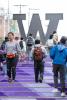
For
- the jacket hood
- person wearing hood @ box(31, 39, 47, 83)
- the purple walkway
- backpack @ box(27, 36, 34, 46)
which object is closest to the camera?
the jacket hood

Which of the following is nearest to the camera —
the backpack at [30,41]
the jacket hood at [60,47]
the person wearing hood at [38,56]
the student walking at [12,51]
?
the jacket hood at [60,47]

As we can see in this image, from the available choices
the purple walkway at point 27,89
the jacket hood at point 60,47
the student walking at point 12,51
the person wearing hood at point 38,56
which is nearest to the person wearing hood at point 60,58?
the jacket hood at point 60,47

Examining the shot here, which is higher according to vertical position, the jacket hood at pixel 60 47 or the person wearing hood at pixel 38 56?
the jacket hood at pixel 60 47

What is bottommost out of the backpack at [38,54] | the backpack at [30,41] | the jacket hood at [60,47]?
the backpack at [30,41]

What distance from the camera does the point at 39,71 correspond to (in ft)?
58.6

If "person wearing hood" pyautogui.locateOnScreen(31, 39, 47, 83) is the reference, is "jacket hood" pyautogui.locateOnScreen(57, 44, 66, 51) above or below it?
above

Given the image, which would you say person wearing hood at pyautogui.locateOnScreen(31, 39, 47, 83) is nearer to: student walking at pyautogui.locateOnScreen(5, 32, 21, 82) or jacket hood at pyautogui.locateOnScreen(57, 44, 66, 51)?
student walking at pyautogui.locateOnScreen(5, 32, 21, 82)

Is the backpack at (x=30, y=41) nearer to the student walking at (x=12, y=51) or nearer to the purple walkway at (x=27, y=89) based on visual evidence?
the purple walkway at (x=27, y=89)

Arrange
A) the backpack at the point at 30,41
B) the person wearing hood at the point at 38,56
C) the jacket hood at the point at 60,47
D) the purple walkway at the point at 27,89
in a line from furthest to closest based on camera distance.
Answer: the backpack at the point at 30,41
the person wearing hood at the point at 38,56
the purple walkway at the point at 27,89
the jacket hood at the point at 60,47

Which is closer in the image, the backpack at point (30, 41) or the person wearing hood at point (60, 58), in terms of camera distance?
the person wearing hood at point (60, 58)

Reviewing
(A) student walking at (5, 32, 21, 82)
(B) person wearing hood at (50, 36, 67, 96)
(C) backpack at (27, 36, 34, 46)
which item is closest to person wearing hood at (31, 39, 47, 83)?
(A) student walking at (5, 32, 21, 82)

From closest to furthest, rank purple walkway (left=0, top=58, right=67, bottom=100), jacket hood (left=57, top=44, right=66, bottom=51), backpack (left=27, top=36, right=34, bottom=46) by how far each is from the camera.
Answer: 1. jacket hood (left=57, top=44, right=66, bottom=51)
2. purple walkway (left=0, top=58, right=67, bottom=100)
3. backpack (left=27, top=36, right=34, bottom=46)

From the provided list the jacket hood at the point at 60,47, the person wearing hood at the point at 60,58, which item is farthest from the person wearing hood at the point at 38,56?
the jacket hood at the point at 60,47

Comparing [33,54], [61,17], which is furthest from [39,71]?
[61,17]
